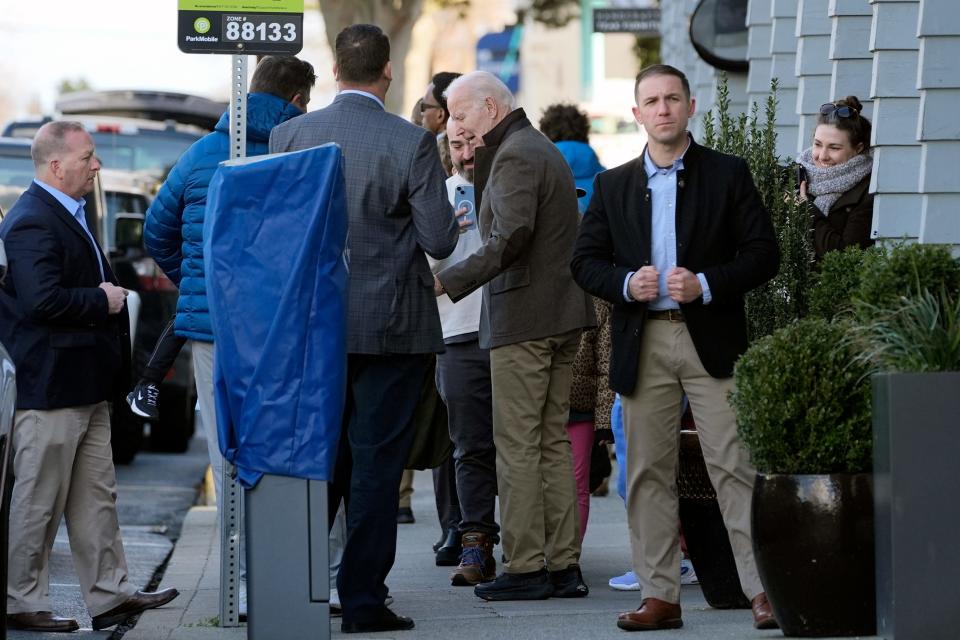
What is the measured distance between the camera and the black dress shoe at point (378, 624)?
21.3ft

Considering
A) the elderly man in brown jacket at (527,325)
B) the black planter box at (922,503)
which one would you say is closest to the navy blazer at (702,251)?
the elderly man in brown jacket at (527,325)

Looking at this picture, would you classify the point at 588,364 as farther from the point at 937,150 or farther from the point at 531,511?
the point at 937,150

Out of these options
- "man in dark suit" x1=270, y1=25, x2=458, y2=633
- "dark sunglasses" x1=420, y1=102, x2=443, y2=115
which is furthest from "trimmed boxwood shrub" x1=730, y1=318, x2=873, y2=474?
"dark sunglasses" x1=420, y1=102, x2=443, y2=115

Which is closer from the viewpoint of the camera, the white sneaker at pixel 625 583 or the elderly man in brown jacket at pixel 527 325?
the elderly man in brown jacket at pixel 527 325

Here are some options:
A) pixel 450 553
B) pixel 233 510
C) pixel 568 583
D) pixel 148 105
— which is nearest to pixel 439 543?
pixel 450 553

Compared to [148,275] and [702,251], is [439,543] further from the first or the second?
[148,275]

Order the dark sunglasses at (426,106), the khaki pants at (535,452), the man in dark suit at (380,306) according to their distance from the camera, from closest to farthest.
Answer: the man in dark suit at (380,306) → the khaki pants at (535,452) → the dark sunglasses at (426,106)

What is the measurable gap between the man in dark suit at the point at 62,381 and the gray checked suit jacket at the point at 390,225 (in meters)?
1.13

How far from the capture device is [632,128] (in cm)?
Answer: 3253

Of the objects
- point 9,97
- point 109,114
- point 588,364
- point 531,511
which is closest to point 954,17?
point 588,364

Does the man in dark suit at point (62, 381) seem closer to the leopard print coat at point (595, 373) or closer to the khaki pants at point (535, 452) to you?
the khaki pants at point (535, 452)

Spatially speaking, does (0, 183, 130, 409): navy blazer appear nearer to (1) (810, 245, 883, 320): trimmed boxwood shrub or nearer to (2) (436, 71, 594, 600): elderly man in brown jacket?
(2) (436, 71, 594, 600): elderly man in brown jacket

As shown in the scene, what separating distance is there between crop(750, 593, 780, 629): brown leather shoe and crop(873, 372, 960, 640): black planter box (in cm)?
78

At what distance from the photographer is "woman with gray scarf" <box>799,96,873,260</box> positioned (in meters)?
7.72
